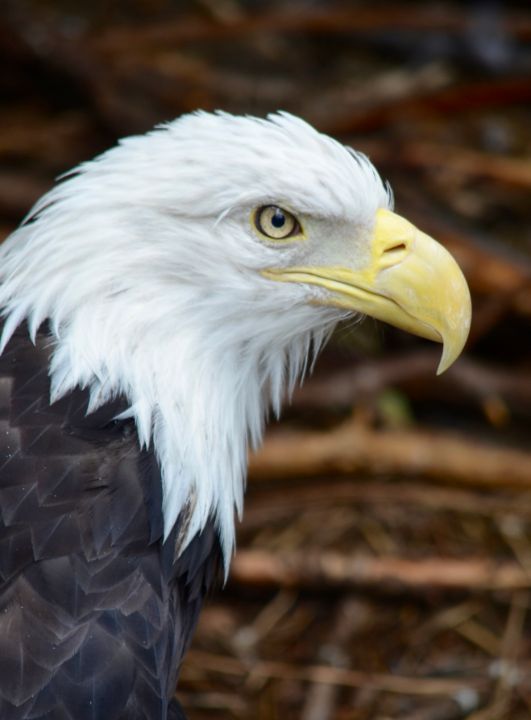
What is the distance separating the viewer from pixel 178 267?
283 centimetres

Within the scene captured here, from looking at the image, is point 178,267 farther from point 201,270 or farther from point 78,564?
point 78,564

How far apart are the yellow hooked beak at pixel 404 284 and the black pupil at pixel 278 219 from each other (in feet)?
0.36

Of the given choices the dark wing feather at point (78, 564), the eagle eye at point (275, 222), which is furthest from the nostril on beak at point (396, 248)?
the dark wing feather at point (78, 564)

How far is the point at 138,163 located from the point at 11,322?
0.47 meters

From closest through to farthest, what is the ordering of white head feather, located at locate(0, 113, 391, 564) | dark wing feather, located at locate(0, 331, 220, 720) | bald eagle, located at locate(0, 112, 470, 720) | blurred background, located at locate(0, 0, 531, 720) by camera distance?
dark wing feather, located at locate(0, 331, 220, 720) < bald eagle, located at locate(0, 112, 470, 720) < white head feather, located at locate(0, 113, 391, 564) < blurred background, located at locate(0, 0, 531, 720)

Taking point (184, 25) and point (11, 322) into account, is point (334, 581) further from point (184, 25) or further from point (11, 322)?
point (184, 25)

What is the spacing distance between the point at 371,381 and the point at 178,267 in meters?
2.53

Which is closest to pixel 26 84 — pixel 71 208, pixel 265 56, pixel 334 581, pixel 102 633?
pixel 265 56

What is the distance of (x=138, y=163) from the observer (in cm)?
285

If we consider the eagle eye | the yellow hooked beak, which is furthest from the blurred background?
the eagle eye

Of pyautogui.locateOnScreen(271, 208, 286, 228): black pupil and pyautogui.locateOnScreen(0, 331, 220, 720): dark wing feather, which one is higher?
pyautogui.locateOnScreen(271, 208, 286, 228): black pupil

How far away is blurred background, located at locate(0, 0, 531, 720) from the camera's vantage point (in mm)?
4441

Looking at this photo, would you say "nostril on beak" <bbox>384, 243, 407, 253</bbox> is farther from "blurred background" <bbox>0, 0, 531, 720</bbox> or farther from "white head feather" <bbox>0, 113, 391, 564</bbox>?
"blurred background" <bbox>0, 0, 531, 720</bbox>

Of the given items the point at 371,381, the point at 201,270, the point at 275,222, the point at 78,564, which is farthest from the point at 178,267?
the point at 371,381
